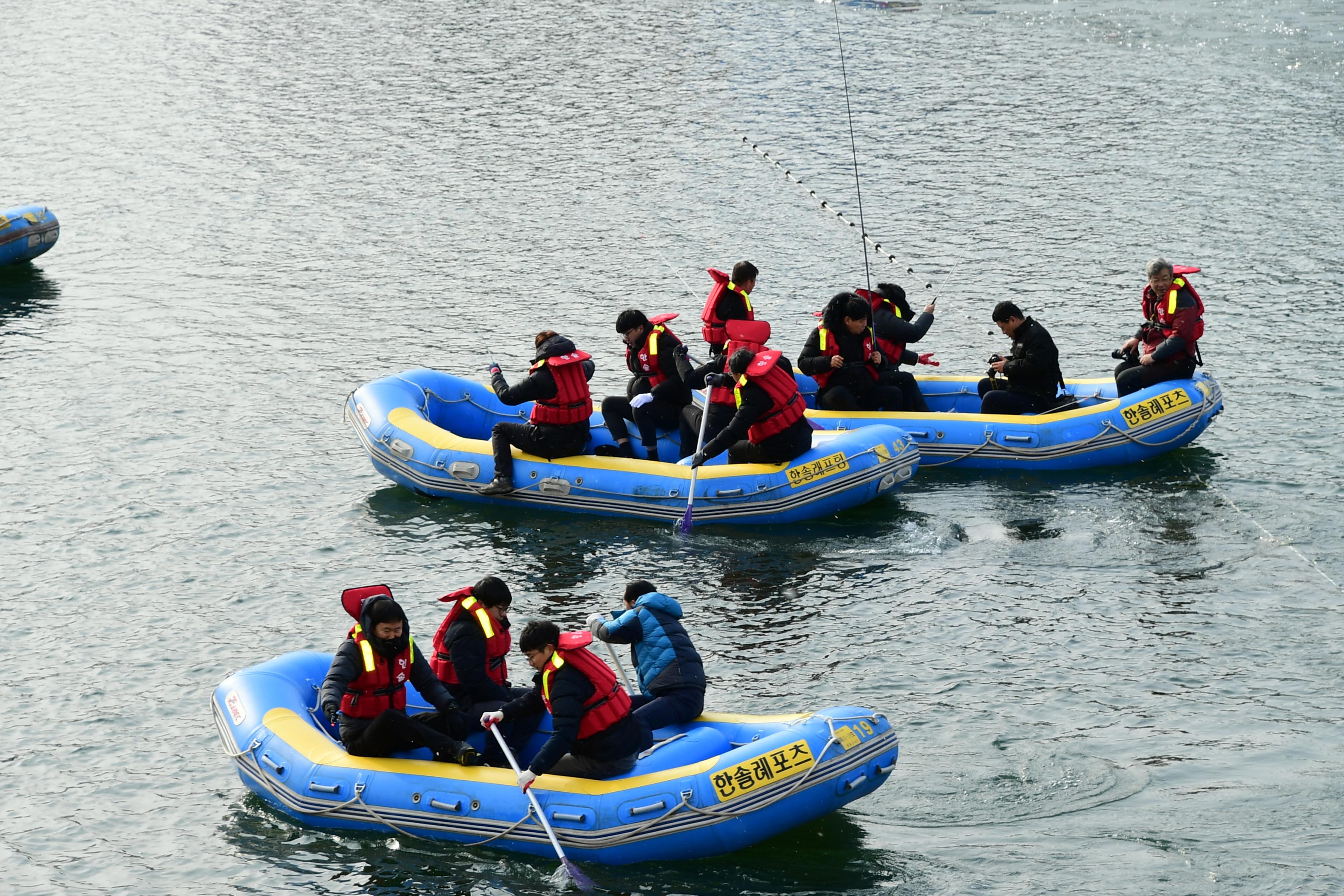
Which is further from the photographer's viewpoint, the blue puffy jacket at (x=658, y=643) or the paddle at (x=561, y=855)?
the blue puffy jacket at (x=658, y=643)

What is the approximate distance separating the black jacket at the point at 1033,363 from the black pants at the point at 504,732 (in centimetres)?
595

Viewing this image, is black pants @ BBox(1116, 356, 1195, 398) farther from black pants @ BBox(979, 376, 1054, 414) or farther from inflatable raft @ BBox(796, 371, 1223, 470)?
black pants @ BBox(979, 376, 1054, 414)

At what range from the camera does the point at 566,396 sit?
39.2 feet

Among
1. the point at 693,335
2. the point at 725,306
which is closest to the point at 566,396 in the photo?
the point at 725,306

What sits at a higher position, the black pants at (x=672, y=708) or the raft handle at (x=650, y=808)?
the black pants at (x=672, y=708)

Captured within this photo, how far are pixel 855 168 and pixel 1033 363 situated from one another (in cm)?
768

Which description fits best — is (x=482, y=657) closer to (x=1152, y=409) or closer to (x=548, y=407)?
(x=548, y=407)

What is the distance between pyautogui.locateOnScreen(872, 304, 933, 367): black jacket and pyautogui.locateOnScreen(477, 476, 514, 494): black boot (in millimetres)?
3407

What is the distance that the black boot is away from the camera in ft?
39.6

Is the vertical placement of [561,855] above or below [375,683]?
below

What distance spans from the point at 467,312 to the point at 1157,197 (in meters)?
9.47

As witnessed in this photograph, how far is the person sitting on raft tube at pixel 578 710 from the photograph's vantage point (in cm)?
780

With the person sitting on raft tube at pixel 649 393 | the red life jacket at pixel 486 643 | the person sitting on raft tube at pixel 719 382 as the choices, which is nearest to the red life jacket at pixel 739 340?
the person sitting on raft tube at pixel 719 382

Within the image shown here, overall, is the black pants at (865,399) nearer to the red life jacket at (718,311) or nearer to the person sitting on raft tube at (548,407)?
the red life jacket at (718,311)
